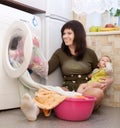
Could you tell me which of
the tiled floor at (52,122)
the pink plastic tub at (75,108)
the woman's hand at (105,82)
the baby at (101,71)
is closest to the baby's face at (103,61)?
the baby at (101,71)

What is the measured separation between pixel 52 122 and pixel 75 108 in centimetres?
15

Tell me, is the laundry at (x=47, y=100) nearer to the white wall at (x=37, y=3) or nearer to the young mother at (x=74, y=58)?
the young mother at (x=74, y=58)

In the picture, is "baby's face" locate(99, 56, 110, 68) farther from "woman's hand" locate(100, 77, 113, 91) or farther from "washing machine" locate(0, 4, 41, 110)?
"washing machine" locate(0, 4, 41, 110)

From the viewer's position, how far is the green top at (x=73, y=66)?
76.9 inches

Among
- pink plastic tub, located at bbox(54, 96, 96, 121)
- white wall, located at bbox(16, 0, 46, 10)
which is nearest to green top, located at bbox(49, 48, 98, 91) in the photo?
white wall, located at bbox(16, 0, 46, 10)

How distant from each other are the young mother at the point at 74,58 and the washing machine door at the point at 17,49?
0.41 m

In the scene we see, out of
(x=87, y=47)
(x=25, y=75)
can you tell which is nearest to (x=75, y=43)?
(x=87, y=47)

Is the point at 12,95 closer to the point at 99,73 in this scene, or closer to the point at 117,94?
the point at 99,73

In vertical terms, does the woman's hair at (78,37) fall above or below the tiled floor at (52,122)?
above

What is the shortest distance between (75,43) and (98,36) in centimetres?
26

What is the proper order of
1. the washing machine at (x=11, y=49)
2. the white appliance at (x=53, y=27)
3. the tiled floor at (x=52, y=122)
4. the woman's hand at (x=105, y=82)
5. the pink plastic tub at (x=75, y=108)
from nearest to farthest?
the tiled floor at (x=52, y=122) < the pink plastic tub at (x=75, y=108) < the washing machine at (x=11, y=49) < the woman's hand at (x=105, y=82) < the white appliance at (x=53, y=27)

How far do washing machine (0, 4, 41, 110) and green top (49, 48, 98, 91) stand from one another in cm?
41

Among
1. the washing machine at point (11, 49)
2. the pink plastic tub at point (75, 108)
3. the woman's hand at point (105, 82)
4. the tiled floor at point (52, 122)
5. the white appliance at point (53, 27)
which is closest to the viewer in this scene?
the tiled floor at point (52, 122)

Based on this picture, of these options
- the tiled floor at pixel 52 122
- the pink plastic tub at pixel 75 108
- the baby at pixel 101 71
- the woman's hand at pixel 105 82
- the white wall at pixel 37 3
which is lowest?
the tiled floor at pixel 52 122
